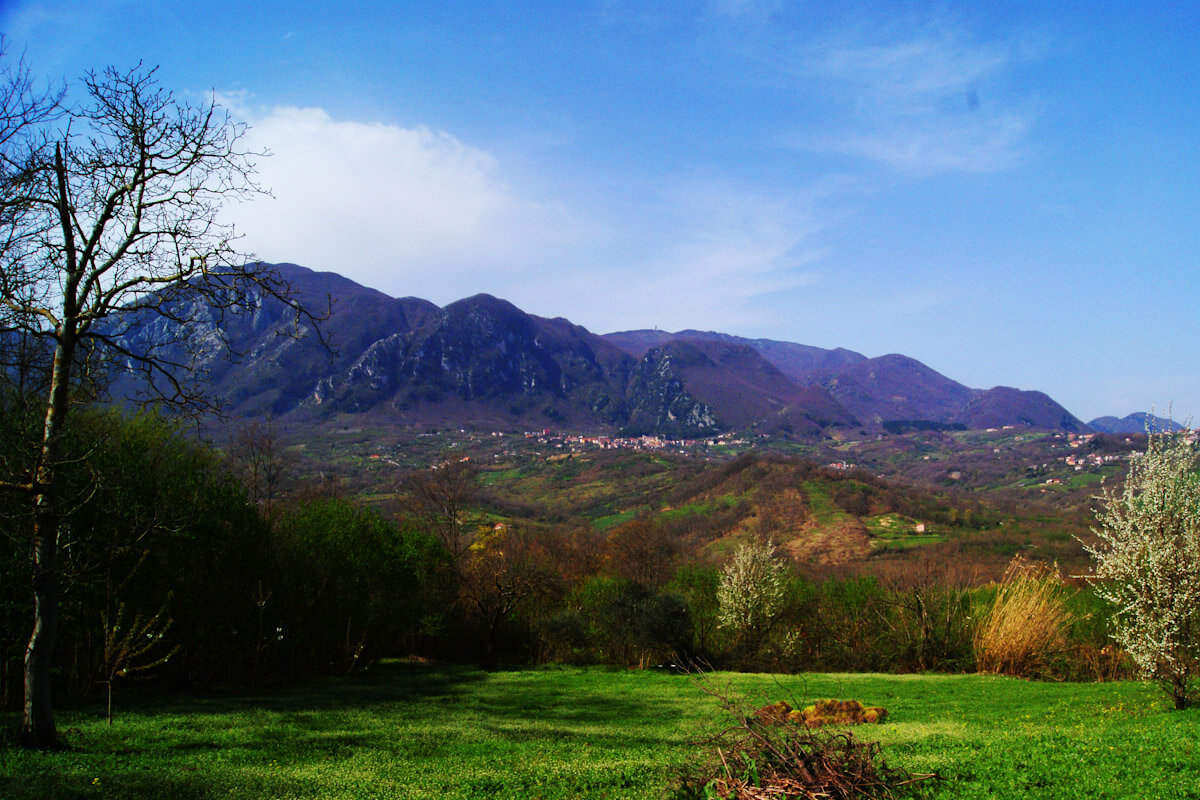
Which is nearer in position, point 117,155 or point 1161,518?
point 117,155

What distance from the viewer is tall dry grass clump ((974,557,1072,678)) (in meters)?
25.8

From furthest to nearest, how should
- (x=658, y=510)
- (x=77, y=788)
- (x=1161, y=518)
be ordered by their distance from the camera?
(x=658, y=510) < (x=1161, y=518) < (x=77, y=788)

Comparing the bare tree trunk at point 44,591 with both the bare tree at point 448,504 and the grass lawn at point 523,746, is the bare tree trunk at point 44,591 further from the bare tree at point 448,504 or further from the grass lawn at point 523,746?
the bare tree at point 448,504

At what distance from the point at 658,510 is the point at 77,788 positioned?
10222 centimetres

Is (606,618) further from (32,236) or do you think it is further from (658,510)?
(658,510)

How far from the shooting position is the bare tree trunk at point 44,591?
901 centimetres

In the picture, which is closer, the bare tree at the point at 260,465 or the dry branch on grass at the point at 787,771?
the dry branch on grass at the point at 787,771

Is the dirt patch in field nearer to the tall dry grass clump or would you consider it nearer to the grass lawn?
the tall dry grass clump

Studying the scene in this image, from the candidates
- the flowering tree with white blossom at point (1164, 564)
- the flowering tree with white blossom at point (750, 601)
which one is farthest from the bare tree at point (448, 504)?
the flowering tree with white blossom at point (1164, 564)

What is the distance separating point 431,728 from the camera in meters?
14.5

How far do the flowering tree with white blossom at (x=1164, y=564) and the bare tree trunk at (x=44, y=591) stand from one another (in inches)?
735

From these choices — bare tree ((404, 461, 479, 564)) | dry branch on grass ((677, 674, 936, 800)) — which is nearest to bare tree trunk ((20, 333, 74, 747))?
dry branch on grass ((677, 674, 936, 800))

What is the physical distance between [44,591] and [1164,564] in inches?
767

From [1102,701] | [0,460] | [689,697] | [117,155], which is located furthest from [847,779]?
[689,697]
